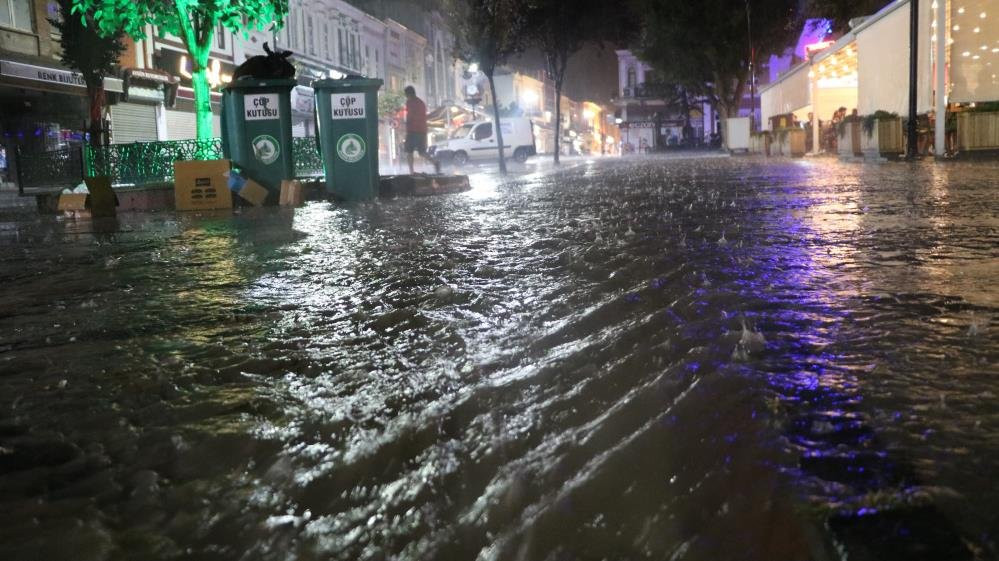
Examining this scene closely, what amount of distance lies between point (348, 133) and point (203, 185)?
8.09ft

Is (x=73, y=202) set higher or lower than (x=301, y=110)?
lower

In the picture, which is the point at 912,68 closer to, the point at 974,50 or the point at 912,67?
the point at 912,67

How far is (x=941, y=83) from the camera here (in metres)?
16.6

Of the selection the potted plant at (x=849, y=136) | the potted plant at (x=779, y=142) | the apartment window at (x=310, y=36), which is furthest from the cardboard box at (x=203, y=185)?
the apartment window at (x=310, y=36)

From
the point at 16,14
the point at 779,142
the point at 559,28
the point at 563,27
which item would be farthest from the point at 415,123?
the point at 563,27

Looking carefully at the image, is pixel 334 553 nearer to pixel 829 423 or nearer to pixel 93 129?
pixel 829 423

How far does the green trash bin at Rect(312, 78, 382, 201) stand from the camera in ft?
40.9

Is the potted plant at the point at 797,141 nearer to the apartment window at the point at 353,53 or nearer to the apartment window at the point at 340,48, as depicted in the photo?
the apartment window at the point at 340,48

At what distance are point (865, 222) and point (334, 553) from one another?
601 centimetres

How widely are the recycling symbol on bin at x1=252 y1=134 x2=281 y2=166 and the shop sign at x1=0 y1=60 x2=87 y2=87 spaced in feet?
42.4

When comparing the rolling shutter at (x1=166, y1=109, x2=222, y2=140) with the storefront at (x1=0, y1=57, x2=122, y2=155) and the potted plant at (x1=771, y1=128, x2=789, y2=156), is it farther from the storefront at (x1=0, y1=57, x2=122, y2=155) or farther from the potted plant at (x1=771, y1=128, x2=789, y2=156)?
the potted plant at (x1=771, y1=128, x2=789, y2=156)

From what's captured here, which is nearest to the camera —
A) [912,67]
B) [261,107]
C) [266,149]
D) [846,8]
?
[261,107]

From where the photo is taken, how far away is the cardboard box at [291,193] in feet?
41.1

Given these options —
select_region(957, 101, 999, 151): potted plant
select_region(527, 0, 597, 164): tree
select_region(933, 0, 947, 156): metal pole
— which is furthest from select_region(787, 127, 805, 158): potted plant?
select_region(527, 0, 597, 164): tree
